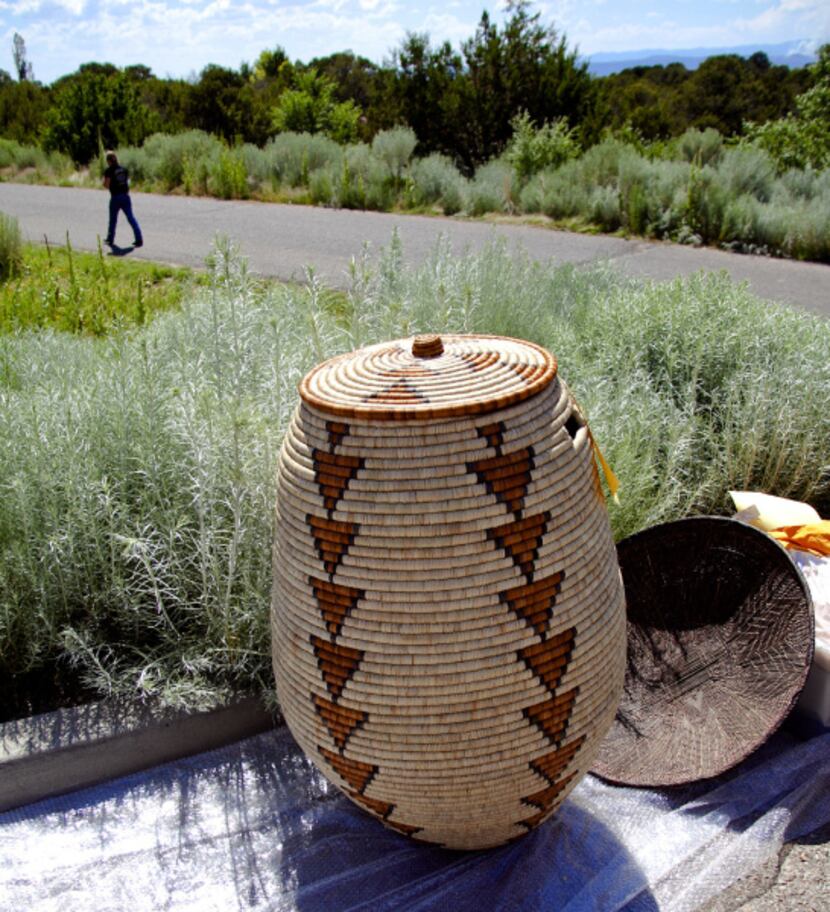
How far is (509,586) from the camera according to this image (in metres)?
1.56

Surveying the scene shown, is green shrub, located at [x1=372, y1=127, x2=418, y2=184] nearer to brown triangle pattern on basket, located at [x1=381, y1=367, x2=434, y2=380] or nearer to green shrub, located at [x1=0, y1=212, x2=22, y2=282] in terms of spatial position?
green shrub, located at [x1=0, y1=212, x2=22, y2=282]

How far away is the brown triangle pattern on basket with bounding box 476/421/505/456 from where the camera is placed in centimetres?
152

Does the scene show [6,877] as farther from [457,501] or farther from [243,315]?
[243,315]

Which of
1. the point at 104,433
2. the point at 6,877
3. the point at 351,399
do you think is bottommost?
the point at 6,877

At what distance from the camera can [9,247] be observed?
752 centimetres

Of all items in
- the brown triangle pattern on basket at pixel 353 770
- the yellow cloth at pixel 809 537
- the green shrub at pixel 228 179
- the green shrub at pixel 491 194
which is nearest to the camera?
the brown triangle pattern on basket at pixel 353 770

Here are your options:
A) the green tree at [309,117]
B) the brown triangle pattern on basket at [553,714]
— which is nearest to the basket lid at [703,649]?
the brown triangle pattern on basket at [553,714]

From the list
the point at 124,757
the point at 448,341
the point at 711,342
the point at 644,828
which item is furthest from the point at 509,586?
the point at 711,342

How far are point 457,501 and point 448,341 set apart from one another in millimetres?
542

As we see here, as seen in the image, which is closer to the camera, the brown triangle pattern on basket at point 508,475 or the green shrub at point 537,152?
the brown triangle pattern on basket at point 508,475

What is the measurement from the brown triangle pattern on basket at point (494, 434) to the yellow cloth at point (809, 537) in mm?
1554

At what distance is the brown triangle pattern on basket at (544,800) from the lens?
182 cm

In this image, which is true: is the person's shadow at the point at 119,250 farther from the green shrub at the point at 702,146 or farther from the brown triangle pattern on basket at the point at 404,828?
the brown triangle pattern on basket at the point at 404,828

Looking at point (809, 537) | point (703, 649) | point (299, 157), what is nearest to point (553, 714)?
point (703, 649)
